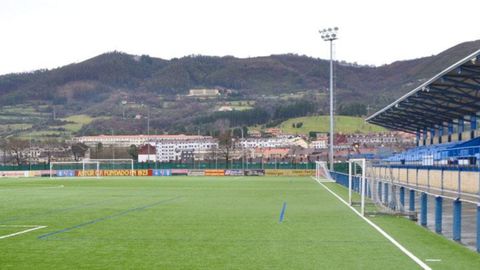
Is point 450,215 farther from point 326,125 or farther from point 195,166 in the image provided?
point 326,125

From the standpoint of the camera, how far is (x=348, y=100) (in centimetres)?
19638

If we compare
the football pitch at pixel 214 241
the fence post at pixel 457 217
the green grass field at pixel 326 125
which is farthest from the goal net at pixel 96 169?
the green grass field at pixel 326 125

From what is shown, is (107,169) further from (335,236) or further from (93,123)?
(93,123)

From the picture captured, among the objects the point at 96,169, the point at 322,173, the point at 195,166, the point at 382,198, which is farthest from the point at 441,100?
the point at 96,169

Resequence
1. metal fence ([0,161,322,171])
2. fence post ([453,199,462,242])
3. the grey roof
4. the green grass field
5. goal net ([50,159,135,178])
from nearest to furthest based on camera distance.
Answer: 1. fence post ([453,199,462,242])
2. the grey roof
3. goal net ([50,159,135,178])
4. metal fence ([0,161,322,171])
5. the green grass field

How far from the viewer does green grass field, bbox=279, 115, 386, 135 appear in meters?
156

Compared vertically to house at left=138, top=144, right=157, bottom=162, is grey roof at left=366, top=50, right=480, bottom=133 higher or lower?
higher

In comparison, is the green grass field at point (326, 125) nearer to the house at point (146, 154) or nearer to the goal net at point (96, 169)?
the house at point (146, 154)

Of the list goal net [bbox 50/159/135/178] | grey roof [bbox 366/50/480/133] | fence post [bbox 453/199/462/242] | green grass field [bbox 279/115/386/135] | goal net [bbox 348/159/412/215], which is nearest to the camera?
fence post [bbox 453/199/462/242]

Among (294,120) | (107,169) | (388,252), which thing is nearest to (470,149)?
(388,252)

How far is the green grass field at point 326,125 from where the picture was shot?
156 meters

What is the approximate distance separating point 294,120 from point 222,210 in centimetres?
15361

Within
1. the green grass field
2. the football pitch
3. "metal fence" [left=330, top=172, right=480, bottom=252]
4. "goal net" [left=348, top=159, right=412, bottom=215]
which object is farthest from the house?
the football pitch

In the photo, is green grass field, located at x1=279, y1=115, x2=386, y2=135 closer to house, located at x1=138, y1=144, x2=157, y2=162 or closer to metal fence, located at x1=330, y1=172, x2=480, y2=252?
house, located at x1=138, y1=144, x2=157, y2=162
